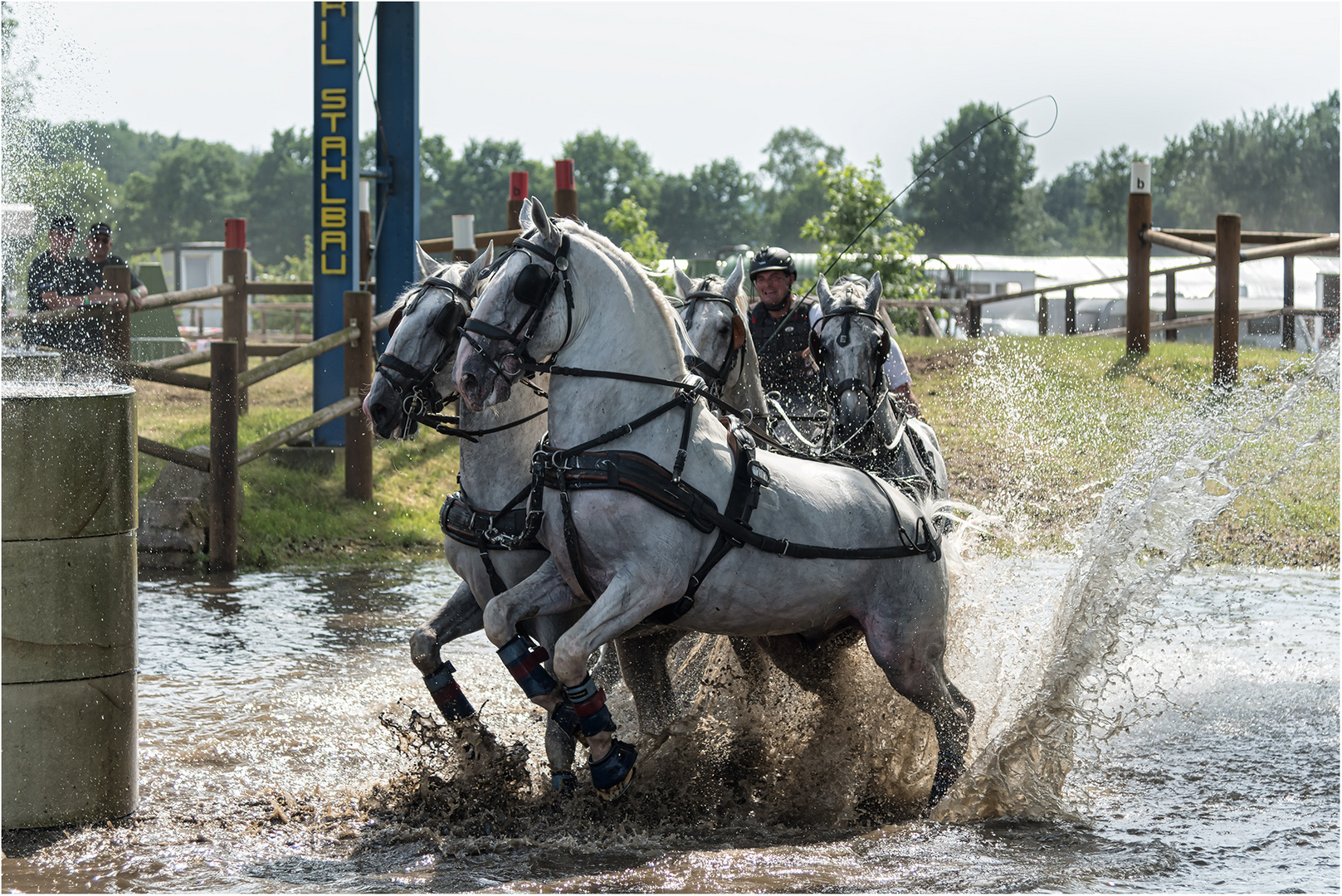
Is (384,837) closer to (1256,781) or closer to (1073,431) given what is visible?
(1256,781)

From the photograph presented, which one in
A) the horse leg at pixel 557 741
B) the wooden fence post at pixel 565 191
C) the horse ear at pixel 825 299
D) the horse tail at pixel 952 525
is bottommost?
the horse leg at pixel 557 741

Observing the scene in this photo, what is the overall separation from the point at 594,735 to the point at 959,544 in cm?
190

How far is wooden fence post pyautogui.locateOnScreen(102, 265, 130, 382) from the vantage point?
34.1 ft

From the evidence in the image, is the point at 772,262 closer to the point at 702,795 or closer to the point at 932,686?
the point at 932,686

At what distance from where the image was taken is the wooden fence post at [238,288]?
15359 mm

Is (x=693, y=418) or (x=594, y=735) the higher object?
(x=693, y=418)

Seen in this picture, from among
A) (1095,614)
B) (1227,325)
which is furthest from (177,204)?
(1095,614)

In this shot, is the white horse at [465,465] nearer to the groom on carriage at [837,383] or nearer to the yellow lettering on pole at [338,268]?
the groom on carriage at [837,383]

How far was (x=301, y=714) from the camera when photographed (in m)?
6.63

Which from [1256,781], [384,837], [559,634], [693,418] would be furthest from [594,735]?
[1256,781]

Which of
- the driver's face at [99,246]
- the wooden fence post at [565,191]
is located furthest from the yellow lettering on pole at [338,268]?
the driver's face at [99,246]

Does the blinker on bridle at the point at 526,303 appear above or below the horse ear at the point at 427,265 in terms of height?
below

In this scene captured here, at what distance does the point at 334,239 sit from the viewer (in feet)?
43.8

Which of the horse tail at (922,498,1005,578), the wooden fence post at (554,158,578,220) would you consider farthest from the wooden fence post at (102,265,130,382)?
the horse tail at (922,498,1005,578)
